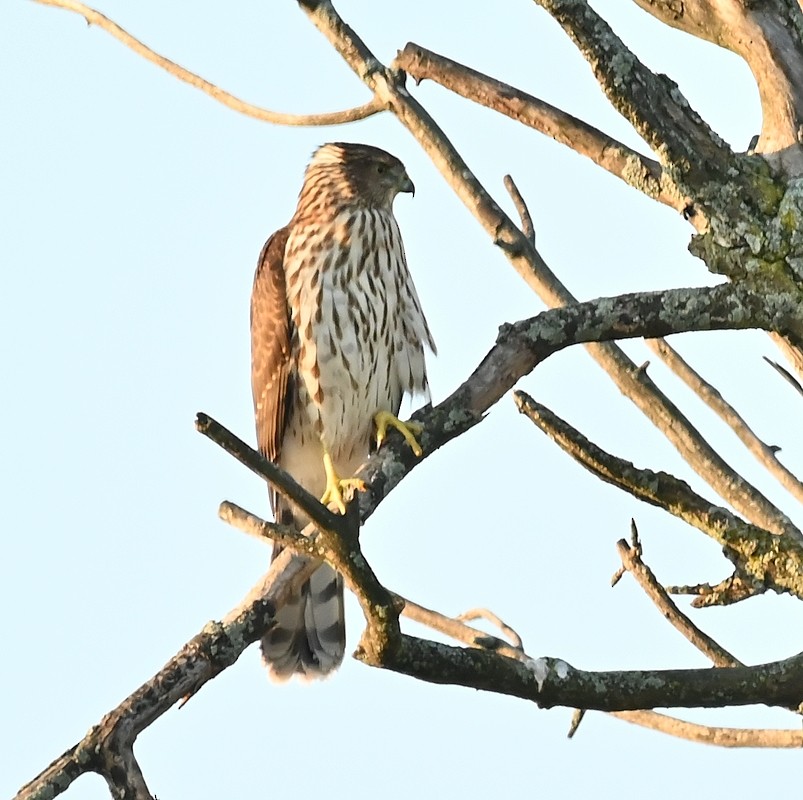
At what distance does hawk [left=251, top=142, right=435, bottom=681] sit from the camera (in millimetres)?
4836

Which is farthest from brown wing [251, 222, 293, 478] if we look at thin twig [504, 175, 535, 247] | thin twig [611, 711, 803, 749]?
thin twig [611, 711, 803, 749]

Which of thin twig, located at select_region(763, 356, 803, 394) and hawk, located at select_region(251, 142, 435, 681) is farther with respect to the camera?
hawk, located at select_region(251, 142, 435, 681)

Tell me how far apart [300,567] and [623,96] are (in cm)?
112

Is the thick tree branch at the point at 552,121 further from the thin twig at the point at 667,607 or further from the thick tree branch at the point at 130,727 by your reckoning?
the thick tree branch at the point at 130,727

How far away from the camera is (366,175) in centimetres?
543

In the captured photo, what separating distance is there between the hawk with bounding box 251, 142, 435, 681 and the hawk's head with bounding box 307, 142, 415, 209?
0.04 metres

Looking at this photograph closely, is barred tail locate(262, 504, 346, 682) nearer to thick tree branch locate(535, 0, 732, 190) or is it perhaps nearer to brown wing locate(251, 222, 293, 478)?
brown wing locate(251, 222, 293, 478)

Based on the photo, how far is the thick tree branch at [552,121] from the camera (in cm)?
301

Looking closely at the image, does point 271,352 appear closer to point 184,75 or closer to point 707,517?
point 184,75

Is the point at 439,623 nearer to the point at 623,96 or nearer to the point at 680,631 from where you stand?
the point at 680,631

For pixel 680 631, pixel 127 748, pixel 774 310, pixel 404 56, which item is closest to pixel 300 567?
pixel 127 748

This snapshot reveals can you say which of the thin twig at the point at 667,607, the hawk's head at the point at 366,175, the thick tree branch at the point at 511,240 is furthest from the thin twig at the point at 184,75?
the thin twig at the point at 667,607

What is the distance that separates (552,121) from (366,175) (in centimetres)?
233

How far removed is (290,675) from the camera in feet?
16.7
